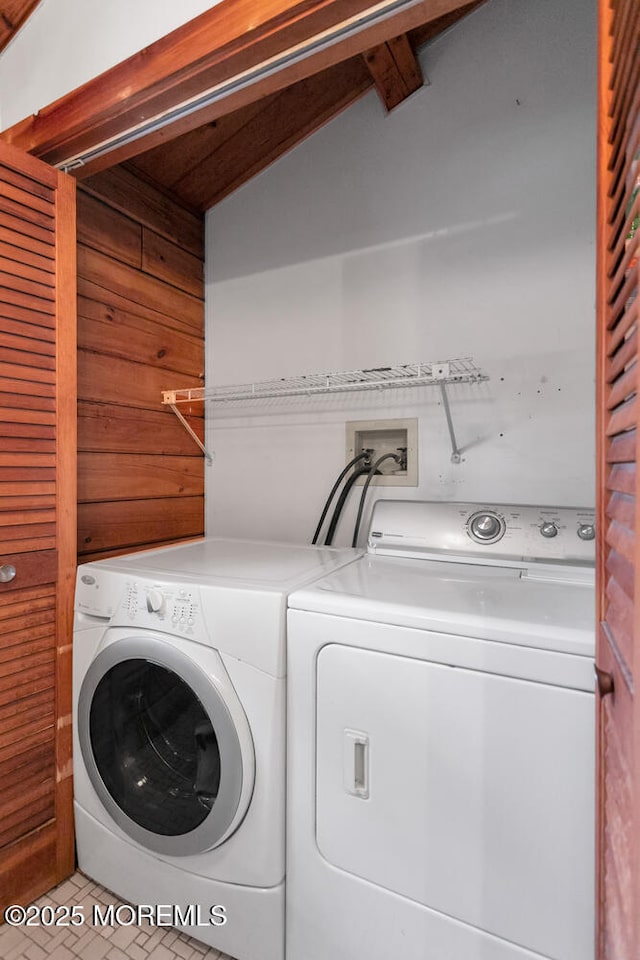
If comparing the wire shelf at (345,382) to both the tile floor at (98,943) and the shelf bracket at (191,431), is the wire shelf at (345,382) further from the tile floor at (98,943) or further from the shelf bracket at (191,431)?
the tile floor at (98,943)

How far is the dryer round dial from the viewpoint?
1330 mm

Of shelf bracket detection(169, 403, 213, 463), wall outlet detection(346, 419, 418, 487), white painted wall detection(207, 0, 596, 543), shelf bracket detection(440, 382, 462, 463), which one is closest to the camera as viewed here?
white painted wall detection(207, 0, 596, 543)

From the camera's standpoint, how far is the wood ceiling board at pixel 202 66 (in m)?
0.94

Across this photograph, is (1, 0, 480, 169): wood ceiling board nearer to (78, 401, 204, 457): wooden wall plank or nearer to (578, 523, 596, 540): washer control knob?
(78, 401, 204, 457): wooden wall plank

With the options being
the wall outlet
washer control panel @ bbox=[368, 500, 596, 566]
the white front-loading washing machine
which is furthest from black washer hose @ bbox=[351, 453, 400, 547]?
the white front-loading washing machine

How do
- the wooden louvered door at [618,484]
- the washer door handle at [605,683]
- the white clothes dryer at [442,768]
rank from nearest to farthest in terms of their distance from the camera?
1. the wooden louvered door at [618,484]
2. the washer door handle at [605,683]
3. the white clothes dryer at [442,768]

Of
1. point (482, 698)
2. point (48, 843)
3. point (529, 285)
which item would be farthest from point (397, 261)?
point (48, 843)

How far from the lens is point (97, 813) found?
4.46 feet

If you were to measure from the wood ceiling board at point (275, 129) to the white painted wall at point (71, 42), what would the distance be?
0.64 m

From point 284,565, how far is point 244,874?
754 mm

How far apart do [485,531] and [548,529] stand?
17cm

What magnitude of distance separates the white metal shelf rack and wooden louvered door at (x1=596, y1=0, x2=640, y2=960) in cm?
68

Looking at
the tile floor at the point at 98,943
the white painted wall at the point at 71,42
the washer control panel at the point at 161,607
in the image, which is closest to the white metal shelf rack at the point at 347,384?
the washer control panel at the point at 161,607

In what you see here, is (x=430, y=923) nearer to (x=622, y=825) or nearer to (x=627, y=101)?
(x=622, y=825)
